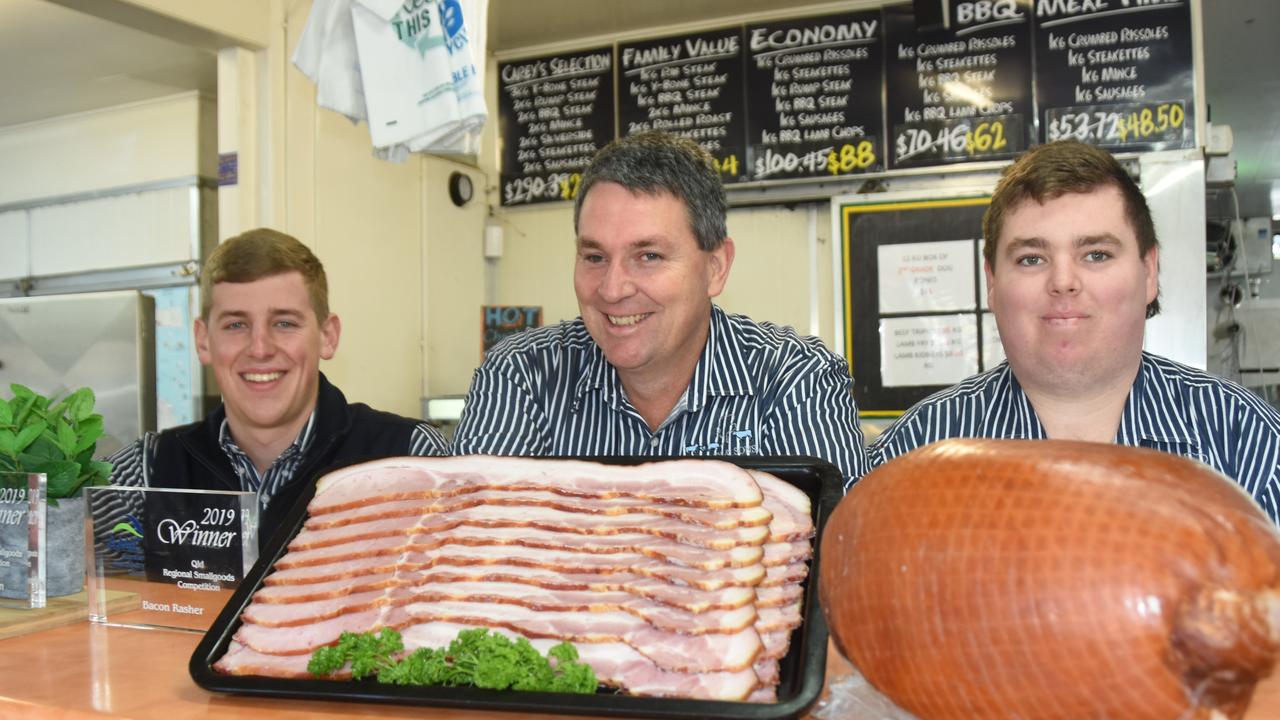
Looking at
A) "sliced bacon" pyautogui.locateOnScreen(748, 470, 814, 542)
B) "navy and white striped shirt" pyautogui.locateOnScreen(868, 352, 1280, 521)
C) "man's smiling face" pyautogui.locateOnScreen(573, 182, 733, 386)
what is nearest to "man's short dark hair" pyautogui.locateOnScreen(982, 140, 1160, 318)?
"navy and white striped shirt" pyautogui.locateOnScreen(868, 352, 1280, 521)

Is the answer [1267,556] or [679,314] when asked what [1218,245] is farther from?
[1267,556]

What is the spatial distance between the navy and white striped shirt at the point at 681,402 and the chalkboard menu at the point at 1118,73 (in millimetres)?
2461

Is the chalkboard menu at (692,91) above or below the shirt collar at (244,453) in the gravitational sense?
above

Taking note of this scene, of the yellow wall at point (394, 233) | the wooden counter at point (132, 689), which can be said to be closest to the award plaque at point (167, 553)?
the wooden counter at point (132, 689)

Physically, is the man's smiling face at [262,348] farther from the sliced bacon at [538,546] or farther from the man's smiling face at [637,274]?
the sliced bacon at [538,546]

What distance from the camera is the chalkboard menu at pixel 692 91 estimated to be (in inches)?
165

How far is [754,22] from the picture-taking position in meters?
4.15

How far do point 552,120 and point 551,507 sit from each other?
12.5ft

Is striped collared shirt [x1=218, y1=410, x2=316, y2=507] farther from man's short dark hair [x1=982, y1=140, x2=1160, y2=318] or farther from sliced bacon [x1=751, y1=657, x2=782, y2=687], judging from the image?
sliced bacon [x1=751, y1=657, x2=782, y2=687]

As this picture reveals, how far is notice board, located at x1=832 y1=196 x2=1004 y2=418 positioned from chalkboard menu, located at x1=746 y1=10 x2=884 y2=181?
24 cm

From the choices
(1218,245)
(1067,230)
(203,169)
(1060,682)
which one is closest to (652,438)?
(1067,230)

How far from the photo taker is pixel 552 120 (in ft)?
14.9

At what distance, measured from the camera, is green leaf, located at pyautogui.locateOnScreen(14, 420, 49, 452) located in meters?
1.36

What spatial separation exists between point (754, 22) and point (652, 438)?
9.29 feet
